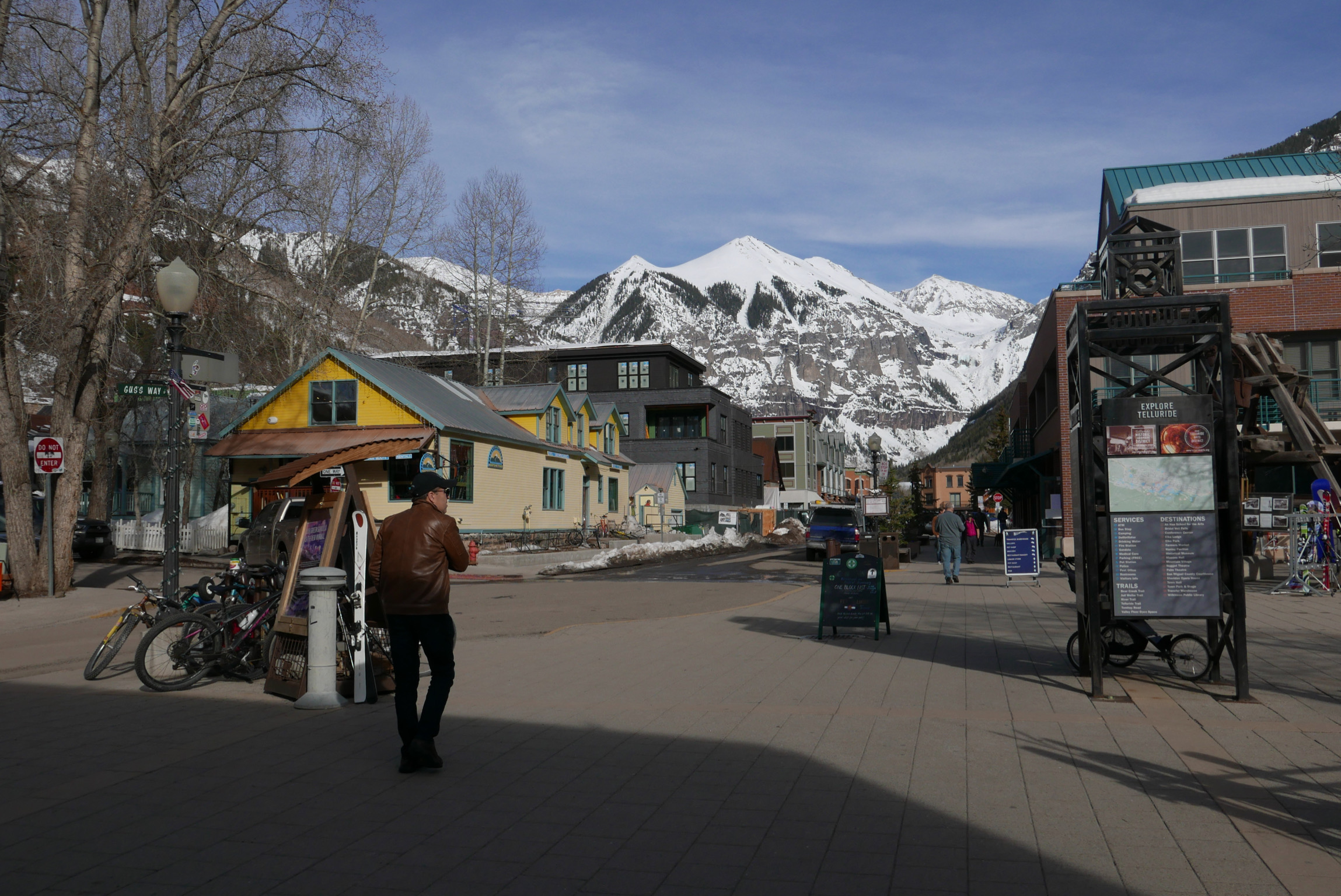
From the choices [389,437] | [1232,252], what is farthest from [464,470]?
[1232,252]

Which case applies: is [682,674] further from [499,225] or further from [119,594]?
[499,225]

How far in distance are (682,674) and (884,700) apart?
2.16 m

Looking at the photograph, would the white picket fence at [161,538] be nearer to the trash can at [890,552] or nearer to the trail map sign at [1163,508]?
the trash can at [890,552]

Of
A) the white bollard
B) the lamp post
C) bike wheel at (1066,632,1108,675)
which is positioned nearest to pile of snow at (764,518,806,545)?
the lamp post

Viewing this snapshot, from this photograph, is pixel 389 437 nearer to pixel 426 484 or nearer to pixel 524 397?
pixel 524 397

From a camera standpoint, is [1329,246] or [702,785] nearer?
[702,785]

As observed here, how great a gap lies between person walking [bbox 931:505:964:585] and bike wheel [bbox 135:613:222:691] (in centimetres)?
1630

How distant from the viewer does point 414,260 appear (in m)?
41.7

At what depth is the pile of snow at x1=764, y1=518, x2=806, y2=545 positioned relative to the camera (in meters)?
50.5

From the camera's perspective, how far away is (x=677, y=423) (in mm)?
64438

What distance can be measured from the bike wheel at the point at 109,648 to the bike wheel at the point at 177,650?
65 cm

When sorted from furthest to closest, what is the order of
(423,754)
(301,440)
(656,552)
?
(656,552), (301,440), (423,754)

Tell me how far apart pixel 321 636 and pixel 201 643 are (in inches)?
68.5

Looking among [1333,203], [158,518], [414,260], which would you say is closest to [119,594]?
[158,518]
